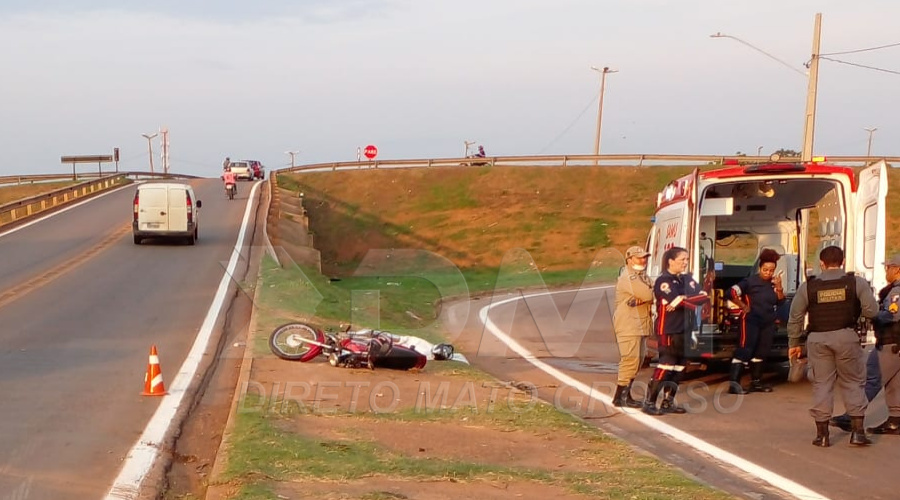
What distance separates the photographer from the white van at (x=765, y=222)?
40.2ft

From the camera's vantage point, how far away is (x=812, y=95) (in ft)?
91.8

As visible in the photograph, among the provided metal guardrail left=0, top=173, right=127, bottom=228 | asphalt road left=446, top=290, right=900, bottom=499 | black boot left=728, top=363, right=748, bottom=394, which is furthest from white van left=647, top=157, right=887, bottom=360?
metal guardrail left=0, top=173, right=127, bottom=228

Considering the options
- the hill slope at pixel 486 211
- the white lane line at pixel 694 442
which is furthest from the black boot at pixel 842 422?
the hill slope at pixel 486 211

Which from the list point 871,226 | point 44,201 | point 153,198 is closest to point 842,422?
point 871,226

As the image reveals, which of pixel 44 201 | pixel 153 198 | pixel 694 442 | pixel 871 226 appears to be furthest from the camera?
pixel 44 201

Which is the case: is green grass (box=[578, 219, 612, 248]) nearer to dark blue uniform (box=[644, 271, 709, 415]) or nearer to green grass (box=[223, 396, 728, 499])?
dark blue uniform (box=[644, 271, 709, 415])

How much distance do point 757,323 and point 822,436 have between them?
343 centimetres

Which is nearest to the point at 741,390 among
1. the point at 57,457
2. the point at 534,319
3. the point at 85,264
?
the point at 57,457

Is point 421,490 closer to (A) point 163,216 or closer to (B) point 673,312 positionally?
(B) point 673,312

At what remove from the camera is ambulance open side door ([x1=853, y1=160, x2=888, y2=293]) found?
1188 centimetres

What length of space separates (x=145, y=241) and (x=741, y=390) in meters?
22.5

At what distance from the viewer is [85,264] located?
2438 cm

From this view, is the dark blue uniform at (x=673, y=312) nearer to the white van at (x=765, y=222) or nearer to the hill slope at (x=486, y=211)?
the white van at (x=765, y=222)

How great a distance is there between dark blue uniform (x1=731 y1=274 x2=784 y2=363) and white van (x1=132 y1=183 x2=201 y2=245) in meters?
20.7
